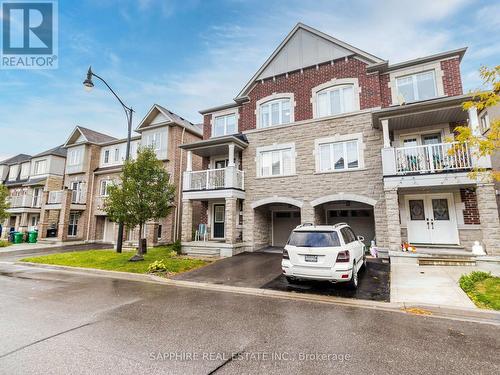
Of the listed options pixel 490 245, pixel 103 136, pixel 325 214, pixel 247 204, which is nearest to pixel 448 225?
pixel 490 245

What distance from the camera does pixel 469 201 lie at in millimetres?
11523

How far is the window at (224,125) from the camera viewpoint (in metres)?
18.3

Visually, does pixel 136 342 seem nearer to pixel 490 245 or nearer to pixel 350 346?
pixel 350 346

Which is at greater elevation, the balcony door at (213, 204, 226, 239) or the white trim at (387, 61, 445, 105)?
the white trim at (387, 61, 445, 105)

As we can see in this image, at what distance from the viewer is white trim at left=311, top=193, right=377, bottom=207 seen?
1298 cm

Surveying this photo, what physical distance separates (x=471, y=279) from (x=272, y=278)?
6302mm

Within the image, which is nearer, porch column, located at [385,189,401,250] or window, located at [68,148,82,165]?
porch column, located at [385,189,401,250]

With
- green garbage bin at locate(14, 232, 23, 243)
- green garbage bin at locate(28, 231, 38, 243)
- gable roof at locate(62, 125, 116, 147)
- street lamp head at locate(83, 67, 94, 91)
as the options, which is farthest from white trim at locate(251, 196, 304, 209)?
green garbage bin at locate(14, 232, 23, 243)

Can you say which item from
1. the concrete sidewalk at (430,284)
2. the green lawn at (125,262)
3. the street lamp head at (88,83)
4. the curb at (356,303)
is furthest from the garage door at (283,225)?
the street lamp head at (88,83)

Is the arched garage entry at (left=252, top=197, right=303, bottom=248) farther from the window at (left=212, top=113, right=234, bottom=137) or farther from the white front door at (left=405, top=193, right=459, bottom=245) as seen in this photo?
the white front door at (left=405, top=193, right=459, bottom=245)

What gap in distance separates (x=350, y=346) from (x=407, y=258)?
8.28 metres

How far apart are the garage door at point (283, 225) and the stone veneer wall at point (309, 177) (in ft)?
2.37

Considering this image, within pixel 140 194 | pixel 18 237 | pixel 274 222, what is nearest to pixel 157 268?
pixel 140 194

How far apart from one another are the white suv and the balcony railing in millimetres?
5893
